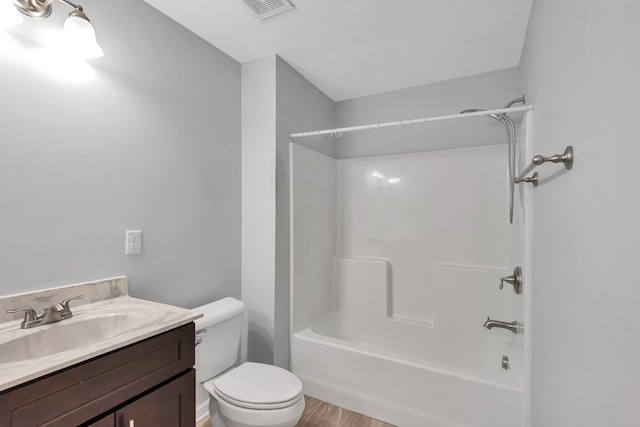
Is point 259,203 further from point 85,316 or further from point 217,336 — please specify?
point 85,316

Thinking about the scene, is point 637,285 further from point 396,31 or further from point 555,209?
point 396,31

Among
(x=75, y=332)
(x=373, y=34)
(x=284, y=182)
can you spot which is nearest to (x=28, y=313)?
(x=75, y=332)

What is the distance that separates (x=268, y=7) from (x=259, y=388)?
201 centimetres

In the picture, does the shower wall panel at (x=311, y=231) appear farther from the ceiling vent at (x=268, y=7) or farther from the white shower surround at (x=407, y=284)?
the ceiling vent at (x=268, y=7)

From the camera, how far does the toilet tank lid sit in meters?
1.58

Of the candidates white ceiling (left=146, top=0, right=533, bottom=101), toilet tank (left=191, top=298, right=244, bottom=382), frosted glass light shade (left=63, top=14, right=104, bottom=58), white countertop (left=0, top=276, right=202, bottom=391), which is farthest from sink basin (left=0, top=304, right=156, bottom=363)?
white ceiling (left=146, top=0, right=533, bottom=101)

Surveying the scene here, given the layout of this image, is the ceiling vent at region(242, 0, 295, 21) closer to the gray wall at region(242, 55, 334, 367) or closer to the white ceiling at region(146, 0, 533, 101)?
the white ceiling at region(146, 0, 533, 101)

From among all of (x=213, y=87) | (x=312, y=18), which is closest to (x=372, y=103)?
(x=312, y=18)

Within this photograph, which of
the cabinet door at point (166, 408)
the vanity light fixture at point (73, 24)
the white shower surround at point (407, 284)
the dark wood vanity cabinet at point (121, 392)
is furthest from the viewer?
the white shower surround at point (407, 284)

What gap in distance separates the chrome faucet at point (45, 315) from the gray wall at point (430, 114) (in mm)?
2351

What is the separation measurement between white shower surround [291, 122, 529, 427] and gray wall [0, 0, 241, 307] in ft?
2.05

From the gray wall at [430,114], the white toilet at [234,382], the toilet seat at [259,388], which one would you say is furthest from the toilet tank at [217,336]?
the gray wall at [430,114]

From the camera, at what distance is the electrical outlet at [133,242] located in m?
1.47

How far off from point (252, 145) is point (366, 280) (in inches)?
59.1
